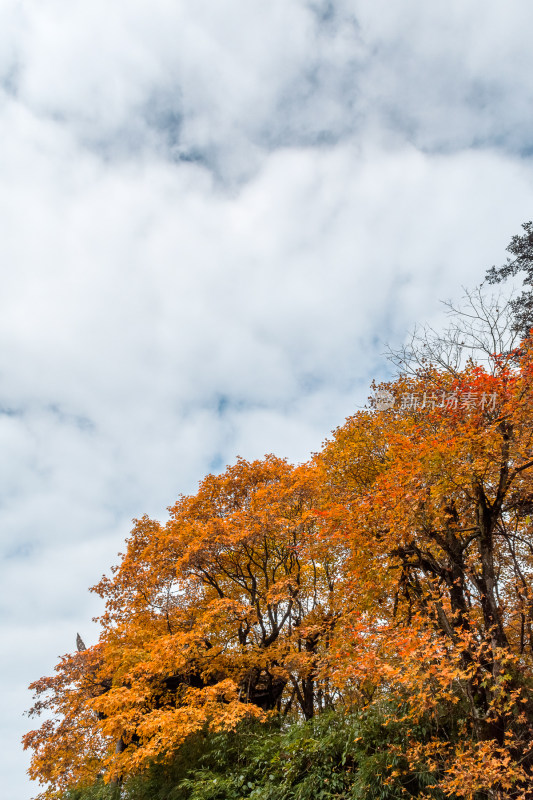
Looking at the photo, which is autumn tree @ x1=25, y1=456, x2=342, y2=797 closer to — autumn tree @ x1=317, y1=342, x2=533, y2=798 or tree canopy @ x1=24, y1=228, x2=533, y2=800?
tree canopy @ x1=24, y1=228, x2=533, y2=800

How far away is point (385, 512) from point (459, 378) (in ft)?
11.3

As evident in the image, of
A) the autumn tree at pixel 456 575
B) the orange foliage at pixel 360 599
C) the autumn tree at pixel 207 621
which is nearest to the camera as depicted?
the autumn tree at pixel 456 575

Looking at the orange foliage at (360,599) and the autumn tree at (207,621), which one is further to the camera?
the autumn tree at (207,621)

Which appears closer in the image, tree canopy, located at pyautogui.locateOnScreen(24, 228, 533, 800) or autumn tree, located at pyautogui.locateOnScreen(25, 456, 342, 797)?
tree canopy, located at pyautogui.locateOnScreen(24, 228, 533, 800)

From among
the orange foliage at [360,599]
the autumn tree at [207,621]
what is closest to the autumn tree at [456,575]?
the orange foliage at [360,599]

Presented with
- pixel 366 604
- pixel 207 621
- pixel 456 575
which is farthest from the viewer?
pixel 207 621

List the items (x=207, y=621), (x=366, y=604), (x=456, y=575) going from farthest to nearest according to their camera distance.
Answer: (x=207, y=621) → (x=366, y=604) → (x=456, y=575)

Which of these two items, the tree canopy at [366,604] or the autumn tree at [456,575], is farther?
the tree canopy at [366,604]

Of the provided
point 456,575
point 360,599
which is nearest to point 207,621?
point 360,599

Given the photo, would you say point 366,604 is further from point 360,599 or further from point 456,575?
point 456,575

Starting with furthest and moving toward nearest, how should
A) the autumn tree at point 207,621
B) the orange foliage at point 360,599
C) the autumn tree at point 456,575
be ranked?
the autumn tree at point 207,621 → the orange foliage at point 360,599 → the autumn tree at point 456,575

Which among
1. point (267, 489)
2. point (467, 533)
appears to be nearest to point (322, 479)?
point (267, 489)

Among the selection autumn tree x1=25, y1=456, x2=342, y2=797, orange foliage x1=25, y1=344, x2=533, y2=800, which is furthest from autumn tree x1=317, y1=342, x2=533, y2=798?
autumn tree x1=25, y1=456, x2=342, y2=797

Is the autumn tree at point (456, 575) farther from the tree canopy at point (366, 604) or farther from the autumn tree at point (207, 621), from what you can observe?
the autumn tree at point (207, 621)
